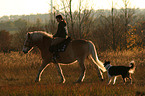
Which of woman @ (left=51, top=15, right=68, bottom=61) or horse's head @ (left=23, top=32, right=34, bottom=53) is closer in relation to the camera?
woman @ (left=51, top=15, right=68, bottom=61)

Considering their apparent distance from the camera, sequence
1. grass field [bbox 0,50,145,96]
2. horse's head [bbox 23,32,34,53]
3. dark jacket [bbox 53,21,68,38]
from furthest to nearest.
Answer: horse's head [bbox 23,32,34,53], dark jacket [bbox 53,21,68,38], grass field [bbox 0,50,145,96]

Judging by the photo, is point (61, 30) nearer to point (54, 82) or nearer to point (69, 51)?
point (69, 51)

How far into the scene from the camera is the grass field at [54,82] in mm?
6820

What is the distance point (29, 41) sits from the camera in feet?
32.3

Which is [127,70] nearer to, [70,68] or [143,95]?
[143,95]

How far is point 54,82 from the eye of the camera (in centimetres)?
1012

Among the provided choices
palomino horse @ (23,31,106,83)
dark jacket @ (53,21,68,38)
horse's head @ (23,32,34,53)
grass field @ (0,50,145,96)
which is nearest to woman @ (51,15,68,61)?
dark jacket @ (53,21,68,38)

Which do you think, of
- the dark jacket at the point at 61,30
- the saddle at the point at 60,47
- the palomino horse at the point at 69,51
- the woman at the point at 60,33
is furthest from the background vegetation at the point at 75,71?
the dark jacket at the point at 61,30

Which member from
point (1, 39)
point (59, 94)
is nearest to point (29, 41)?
point (59, 94)

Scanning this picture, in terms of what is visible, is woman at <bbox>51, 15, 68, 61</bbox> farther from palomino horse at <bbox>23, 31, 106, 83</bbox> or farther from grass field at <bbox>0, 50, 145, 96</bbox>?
grass field at <bbox>0, 50, 145, 96</bbox>

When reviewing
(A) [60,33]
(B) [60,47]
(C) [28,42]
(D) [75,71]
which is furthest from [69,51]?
(D) [75,71]

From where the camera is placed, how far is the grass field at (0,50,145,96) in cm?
682

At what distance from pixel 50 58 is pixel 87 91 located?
11.2ft

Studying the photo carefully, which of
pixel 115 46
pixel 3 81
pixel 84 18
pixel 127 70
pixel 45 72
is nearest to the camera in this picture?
pixel 127 70
